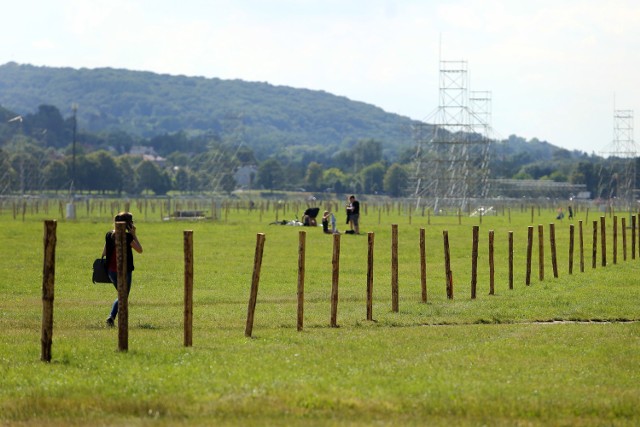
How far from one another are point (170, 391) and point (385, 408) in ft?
8.46

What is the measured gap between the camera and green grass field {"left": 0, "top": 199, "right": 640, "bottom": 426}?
1317 centimetres

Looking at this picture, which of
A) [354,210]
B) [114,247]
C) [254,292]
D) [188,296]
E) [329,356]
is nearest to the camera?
[329,356]

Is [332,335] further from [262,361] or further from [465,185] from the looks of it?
[465,185]

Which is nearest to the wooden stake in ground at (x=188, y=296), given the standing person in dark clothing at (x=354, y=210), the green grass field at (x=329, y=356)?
the green grass field at (x=329, y=356)

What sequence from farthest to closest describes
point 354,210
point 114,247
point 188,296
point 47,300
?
point 354,210, point 114,247, point 188,296, point 47,300

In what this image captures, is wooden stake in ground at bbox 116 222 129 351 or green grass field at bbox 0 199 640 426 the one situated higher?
wooden stake in ground at bbox 116 222 129 351

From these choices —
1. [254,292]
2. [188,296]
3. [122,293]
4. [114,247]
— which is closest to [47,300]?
[122,293]

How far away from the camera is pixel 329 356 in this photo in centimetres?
1698

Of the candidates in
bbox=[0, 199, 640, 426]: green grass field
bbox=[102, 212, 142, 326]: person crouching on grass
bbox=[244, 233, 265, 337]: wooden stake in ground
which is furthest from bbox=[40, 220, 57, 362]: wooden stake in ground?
bbox=[102, 212, 142, 326]: person crouching on grass

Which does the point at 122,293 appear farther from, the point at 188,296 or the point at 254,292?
the point at 254,292

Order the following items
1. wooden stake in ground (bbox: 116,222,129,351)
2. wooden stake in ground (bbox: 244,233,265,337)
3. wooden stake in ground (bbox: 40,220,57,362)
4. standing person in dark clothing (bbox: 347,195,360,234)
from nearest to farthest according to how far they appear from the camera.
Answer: wooden stake in ground (bbox: 40,220,57,362), wooden stake in ground (bbox: 116,222,129,351), wooden stake in ground (bbox: 244,233,265,337), standing person in dark clothing (bbox: 347,195,360,234)

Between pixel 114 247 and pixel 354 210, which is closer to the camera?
pixel 114 247

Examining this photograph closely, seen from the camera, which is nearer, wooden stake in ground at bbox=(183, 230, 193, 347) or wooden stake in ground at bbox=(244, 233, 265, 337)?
wooden stake in ground at bbox=(183, 230, 193, 347)

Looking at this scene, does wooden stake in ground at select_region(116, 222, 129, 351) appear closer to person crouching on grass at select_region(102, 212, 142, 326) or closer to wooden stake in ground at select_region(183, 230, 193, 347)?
wooden stake in ground at select_region(183, 230, 193, 347)
